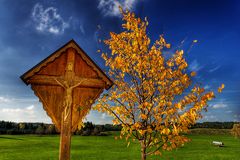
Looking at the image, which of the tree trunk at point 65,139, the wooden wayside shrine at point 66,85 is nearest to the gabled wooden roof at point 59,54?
the wooden wayside shrine at point 66,85

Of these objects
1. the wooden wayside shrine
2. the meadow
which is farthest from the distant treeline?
the wooden wayside shrine

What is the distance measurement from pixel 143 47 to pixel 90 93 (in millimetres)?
2687

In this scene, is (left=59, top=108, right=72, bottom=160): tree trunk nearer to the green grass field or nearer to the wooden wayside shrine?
the wooden wayside shrine

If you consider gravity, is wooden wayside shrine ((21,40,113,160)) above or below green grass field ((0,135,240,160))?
above

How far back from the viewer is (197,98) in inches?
381

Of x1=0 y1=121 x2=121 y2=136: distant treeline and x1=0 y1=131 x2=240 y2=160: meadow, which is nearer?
x1=0 y1=131 x2=240 y2=160: meadow

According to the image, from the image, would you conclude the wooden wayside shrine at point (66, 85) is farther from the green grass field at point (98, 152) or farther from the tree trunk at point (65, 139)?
the green grass field at point (98, 152)

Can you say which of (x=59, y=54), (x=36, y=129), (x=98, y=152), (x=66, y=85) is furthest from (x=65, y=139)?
(x=36, y=129)

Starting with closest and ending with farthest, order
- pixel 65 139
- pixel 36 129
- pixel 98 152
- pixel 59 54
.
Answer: pixel 65 139, pixel 59 54, pixel 98 152, pixel 36 129

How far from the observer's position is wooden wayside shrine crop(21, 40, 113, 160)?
27.3 ft

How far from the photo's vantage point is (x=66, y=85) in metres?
8.53

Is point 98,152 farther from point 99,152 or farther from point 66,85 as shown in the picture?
point 66,85

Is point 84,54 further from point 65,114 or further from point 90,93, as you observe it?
point 65,114

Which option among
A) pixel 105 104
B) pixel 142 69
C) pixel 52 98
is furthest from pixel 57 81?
pixel 142 69
